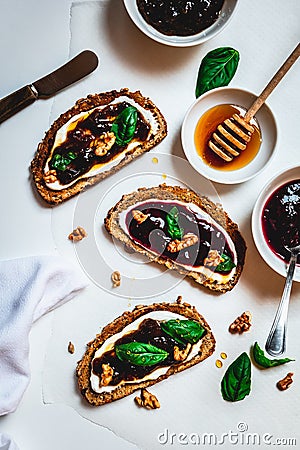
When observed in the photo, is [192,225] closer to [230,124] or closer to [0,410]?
[230,124]

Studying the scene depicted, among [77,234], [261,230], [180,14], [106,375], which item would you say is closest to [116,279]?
[77,234]

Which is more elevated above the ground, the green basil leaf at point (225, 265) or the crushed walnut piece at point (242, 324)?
the green basil leaf at point (225, 265)

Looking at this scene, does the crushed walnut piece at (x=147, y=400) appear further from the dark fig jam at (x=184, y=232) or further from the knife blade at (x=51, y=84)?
the knife blade at (x=51, y=84)

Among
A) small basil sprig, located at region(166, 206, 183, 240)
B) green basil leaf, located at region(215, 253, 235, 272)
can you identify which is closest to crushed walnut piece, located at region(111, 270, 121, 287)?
small basil sprig, located at region(166, 206, 183, 240)

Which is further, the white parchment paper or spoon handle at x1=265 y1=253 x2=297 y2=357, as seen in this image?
the white parchment paper

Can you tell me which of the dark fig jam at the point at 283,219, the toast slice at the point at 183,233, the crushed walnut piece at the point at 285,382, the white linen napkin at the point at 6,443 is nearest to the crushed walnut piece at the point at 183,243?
the toast slice at the point at 183,233

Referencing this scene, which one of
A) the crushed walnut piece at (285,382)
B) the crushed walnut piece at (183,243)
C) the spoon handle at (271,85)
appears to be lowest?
the crushed walnut piece at (285,382)

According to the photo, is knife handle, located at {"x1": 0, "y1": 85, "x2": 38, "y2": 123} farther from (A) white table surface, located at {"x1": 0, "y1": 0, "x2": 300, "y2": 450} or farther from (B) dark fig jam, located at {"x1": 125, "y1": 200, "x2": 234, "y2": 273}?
(B) dark fig jam, located at {"x1": 125, "y1": 200, "x2": 234, "y2": 273}
